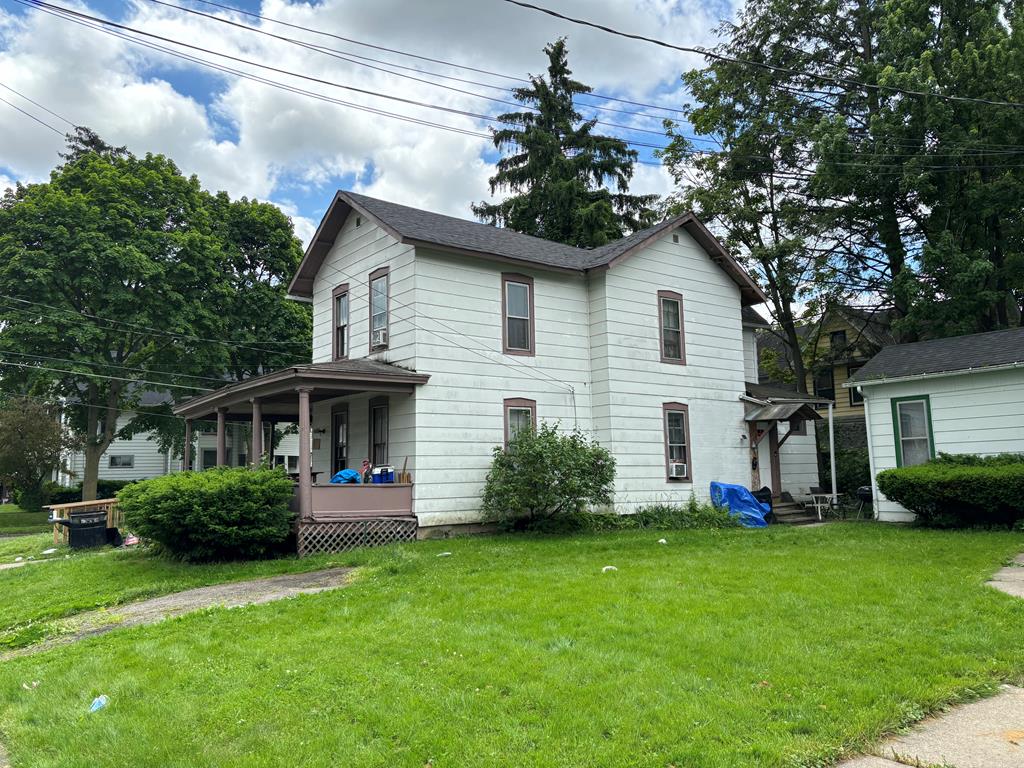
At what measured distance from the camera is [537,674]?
518 cm

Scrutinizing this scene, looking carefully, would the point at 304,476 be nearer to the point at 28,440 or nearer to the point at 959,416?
the point at 959,416

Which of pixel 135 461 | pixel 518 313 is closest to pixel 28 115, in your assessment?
pixel 518 313

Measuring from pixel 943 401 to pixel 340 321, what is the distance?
13572 millimetres

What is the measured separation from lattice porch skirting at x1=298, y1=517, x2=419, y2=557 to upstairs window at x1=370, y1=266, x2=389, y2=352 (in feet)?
12.9

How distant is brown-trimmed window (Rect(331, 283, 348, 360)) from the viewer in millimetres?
17625

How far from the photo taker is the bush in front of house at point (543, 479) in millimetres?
14352

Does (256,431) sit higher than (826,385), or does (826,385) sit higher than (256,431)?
(826,385)

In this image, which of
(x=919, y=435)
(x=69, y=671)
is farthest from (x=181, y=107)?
(x=919, y=435)

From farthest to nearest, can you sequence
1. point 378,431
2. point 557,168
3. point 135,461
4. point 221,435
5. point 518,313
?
point 135,461
point 557,168
point 221,435
point 518,313
point 378,431

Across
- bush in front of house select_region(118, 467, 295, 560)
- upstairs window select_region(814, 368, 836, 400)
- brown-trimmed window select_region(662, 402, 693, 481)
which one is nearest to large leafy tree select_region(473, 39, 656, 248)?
upstairs window select_region(814, 368, 836, 400)

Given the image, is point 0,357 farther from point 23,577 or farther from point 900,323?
point 900,323

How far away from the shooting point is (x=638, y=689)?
477 cm

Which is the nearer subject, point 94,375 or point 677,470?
point 677,470

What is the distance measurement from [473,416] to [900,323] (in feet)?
47.4
